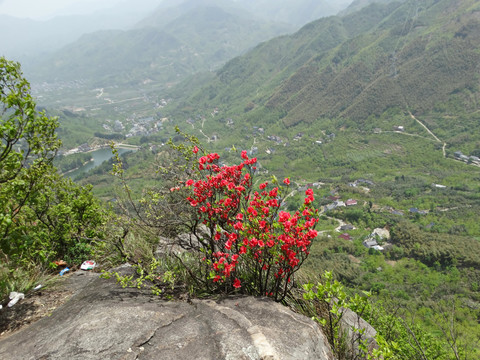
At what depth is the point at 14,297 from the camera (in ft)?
17.5

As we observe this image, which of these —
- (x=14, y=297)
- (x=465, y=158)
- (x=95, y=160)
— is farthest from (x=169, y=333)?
(x=95, y=160)

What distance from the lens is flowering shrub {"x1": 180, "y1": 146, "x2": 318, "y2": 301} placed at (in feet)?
13.8

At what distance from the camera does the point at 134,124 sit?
181 m

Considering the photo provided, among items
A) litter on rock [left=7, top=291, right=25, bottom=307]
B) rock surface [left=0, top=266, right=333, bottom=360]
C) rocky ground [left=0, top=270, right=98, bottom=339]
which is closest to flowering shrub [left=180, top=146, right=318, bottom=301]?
rock surface [left=0, top=266, right=333, bottom=360]

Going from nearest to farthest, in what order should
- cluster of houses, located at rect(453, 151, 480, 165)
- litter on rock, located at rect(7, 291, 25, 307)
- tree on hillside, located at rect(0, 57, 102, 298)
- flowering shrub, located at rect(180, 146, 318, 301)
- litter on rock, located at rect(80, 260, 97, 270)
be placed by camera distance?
flowering shrub, located at rect(180, 146, 318, 301) → tree on hillside, located at rect(0, 57, 102, 298) → litter on rock, located at rect(7, 291, 25, 307) → litter on rock, located at rect(80, 260, 97, 270) → cluster of houses, located at rect(453, 151, 480, 165)

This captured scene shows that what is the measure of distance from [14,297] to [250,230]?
5.20 meters

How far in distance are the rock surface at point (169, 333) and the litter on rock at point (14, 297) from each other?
1084mm

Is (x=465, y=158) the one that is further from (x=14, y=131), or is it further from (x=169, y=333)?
(x=14, y=131)

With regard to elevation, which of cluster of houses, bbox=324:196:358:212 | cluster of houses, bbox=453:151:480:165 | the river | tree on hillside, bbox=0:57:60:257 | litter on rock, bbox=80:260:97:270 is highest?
tree on hillside, bbox=0:57:60:257

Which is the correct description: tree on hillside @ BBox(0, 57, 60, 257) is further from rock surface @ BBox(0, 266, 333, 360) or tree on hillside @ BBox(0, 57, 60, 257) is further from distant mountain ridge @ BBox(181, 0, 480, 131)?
distant mountain ridge @ BBox(181, 0, 480, 131)

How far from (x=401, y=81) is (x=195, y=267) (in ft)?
494

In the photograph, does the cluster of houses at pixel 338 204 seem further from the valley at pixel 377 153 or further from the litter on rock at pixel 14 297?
the litter on rock at pixel 14 297

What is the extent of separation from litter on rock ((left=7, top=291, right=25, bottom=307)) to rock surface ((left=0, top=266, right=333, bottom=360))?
1.08 m

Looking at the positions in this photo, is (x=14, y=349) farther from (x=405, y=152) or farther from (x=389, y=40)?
(x=389, y=40)
